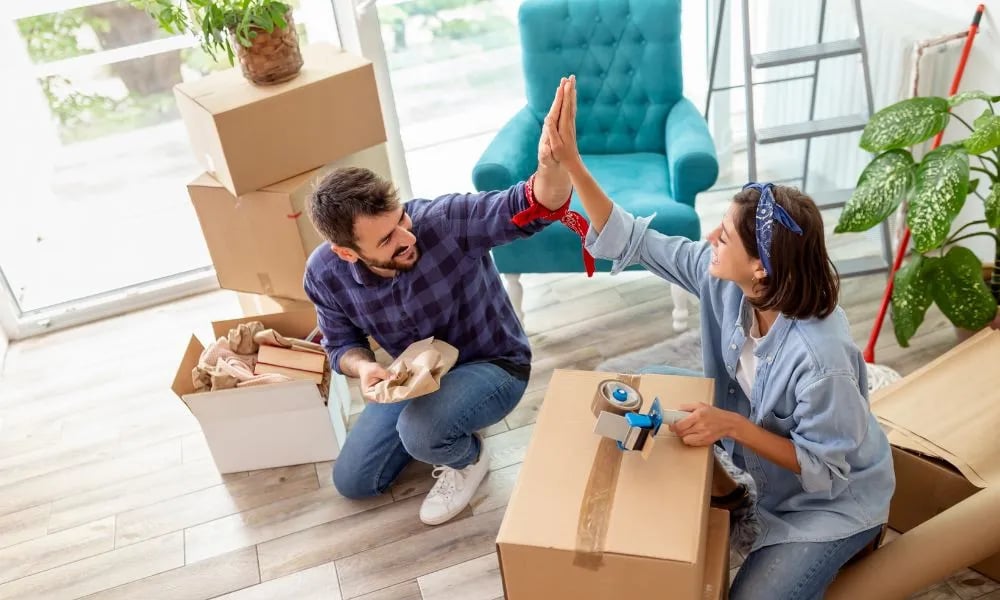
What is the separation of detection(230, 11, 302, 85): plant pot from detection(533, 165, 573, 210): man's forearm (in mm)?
960

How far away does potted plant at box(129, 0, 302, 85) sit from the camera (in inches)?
87.6

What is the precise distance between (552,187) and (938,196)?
0.98 metres

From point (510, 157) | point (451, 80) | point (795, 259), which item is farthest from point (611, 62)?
point (795, 259)

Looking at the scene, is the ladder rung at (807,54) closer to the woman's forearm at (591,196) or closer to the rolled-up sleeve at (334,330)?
the woman's forearm at (591,196)

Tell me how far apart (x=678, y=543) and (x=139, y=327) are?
2.37 m

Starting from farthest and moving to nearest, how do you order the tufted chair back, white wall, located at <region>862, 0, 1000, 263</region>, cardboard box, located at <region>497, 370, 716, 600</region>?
the tufted chair back
white wall, located at <region>862, 0, 1000, 263</region>
cardboard box, located at <region>497, 370, 716, 600</region>

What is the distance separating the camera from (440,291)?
1958mm

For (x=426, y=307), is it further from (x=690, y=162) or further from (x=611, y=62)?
(x=611, y=62)

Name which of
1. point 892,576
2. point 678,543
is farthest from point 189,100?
point 892,576

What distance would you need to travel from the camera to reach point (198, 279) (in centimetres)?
323

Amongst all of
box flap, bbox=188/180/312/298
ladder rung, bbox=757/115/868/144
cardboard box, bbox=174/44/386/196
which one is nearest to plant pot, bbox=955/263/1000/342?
ladder rung, bbox=757/115/868/144

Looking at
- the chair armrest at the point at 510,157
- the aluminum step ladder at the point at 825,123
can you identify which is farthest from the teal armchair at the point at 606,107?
the aluminum step ladder at the point at 825,123

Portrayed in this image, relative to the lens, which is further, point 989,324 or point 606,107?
point 606,107

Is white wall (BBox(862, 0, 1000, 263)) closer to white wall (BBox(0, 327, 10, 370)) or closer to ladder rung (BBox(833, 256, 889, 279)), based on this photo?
ladder rung (BBox(833, 256, 889, 279))
